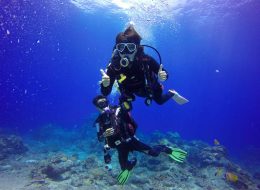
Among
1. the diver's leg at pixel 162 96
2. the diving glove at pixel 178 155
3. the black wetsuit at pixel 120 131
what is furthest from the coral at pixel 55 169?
the diver's leg at pixel 162 96

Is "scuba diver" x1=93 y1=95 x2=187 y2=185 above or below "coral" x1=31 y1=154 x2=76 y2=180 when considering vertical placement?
below

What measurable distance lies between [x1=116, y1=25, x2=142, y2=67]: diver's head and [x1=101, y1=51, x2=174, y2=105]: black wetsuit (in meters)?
0.20

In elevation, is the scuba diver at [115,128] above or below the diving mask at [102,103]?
below

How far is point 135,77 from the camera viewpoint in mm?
6500

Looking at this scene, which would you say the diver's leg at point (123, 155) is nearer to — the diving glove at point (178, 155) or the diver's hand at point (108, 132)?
the diver's hand at point (108, 132)

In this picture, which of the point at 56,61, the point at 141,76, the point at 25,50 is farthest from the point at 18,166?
the point at 56,61

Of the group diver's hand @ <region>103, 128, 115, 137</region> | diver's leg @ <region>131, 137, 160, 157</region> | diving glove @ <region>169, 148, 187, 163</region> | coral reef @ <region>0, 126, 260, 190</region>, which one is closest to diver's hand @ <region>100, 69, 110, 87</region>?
diver's hand @ <region>103, 128, 115, 137</region>

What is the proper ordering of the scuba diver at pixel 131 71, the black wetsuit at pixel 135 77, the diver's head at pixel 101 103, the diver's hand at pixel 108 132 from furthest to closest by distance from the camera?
1. the black wetsuit at pixel 135 77
2. the scuba diver at pixel 131 71
3. the diver's head at pixel 101 103
4. the diver's hand at pixel 108 132

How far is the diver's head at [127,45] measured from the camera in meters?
6.08

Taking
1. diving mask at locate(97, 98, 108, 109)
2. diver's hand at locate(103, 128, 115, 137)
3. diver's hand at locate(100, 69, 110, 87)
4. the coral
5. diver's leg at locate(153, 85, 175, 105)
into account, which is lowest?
diver's hand at locate(103, 128, 115, 137)

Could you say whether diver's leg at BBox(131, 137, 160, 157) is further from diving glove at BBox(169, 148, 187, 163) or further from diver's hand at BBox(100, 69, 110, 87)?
diver's hand at BBox(100, 69, 110, 87)

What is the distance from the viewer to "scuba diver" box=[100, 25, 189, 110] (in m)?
6.20

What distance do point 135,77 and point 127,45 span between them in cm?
87

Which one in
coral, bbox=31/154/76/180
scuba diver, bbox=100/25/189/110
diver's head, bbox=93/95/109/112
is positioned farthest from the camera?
coral, bbox=31/154/76/180
